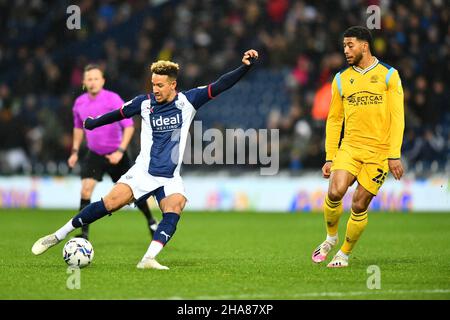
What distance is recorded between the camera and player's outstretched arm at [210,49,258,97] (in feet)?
29.9

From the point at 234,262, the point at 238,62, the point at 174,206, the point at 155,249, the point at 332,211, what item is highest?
the point at 238,62

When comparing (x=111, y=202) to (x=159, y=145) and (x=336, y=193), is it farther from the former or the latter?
(x=336, y=193)

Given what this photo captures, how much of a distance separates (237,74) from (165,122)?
0.93m

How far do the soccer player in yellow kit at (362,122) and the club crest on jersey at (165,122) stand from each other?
5.37 ft

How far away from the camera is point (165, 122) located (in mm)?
9562

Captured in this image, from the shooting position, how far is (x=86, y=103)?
12227mm

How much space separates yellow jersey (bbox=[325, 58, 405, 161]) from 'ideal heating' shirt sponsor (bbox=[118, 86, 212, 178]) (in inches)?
55.8

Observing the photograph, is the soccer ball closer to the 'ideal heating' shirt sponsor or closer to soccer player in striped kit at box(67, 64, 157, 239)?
the 'ideal heating' shirt sponsor

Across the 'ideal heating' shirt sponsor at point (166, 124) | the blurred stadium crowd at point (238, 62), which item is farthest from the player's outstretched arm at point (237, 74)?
the blurred stadium crowd at point (238, 62)

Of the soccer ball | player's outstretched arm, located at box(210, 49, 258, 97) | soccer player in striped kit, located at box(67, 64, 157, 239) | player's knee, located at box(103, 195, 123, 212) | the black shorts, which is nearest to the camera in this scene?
player's outstretched arm, located at box(210, 49, 258, 97)

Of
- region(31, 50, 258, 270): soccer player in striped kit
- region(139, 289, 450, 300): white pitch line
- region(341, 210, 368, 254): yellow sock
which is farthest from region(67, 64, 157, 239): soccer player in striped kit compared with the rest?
region(139, 289, 450, 300): white pitch line

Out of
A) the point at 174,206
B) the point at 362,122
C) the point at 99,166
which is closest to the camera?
the point at 174,206

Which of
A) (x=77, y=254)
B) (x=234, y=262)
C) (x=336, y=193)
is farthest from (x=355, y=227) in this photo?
(x=77, y=254)

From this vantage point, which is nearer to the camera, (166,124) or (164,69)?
(164,69)
